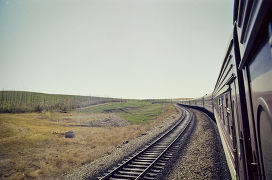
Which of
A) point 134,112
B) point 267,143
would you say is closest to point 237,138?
point 267,143

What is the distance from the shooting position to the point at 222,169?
7551mm

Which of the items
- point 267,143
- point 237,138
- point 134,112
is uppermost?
point 267,143

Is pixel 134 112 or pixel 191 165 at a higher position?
pixel 134 112

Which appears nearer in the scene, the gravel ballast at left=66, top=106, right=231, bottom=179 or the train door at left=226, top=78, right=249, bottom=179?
the train door at left=226, top=78, right=249, bottom=179

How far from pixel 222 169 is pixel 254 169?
627 centimetres

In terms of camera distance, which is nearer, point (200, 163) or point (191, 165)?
point (191, 165)

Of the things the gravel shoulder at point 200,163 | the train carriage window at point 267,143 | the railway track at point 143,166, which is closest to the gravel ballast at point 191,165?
the gravel shoulder at point 200,163

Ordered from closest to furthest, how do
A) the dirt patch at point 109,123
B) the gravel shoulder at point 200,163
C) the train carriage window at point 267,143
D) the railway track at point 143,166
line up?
1. the train carriage window at point 267,143
2. the gravel shoulder at point 200,163
3. the railway track at point 143,166
4. the dirt patch at point 109,123

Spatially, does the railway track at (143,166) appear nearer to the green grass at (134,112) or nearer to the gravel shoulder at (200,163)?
the gravel shoulder at (200,163)

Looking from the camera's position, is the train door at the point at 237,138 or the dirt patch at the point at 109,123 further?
the dirt patch at the point at 109,123

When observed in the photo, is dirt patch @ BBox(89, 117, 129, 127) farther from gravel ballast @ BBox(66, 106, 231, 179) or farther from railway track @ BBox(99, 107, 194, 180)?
railway track @ BBox(99, 107, 194, 180)

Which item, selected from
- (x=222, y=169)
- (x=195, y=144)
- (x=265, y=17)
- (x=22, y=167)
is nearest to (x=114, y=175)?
(x=222, y=169)

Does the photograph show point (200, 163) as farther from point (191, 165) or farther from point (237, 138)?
point (237, 138)

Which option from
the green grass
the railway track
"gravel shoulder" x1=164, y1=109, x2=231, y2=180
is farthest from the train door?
the green grass
